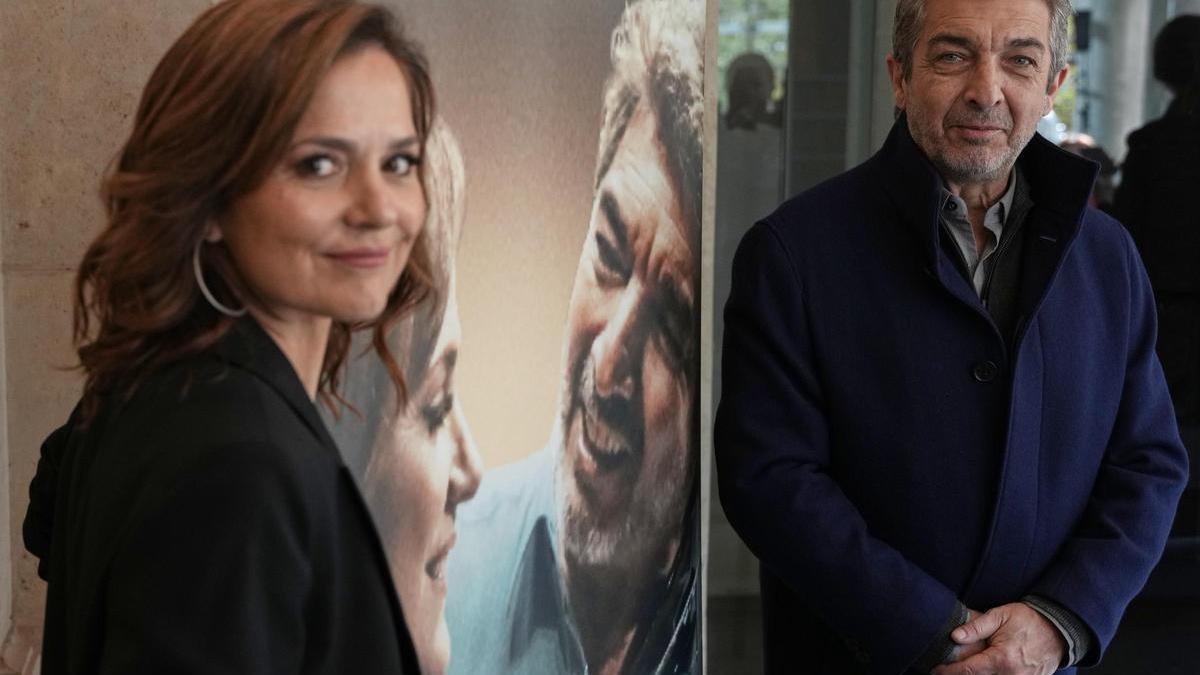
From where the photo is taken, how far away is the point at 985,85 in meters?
2.40

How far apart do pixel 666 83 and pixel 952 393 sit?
749mm

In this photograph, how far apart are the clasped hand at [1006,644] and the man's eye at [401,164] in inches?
54.4

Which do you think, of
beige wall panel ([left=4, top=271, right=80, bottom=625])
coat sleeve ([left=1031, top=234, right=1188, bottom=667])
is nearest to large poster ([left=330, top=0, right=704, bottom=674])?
beige wall panel ([left=4, top=271, right=80, bottom=625])

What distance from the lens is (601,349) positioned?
2.59m

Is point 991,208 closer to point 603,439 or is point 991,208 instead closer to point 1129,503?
point 1129,503

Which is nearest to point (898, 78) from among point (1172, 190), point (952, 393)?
point (952, 393)

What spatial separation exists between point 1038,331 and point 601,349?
75cm

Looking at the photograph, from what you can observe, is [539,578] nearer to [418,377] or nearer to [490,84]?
[418,377]

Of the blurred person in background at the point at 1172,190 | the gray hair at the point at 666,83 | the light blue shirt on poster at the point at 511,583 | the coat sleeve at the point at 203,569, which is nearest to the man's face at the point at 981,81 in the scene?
the gray hair at the point at 666,83

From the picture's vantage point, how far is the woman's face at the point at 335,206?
1.24m

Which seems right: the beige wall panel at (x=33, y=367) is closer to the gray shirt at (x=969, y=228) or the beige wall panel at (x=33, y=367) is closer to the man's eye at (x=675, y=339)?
the man's eye at (x=675, y=339)

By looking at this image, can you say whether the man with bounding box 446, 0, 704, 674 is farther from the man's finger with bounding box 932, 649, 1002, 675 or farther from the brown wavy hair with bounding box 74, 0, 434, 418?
the brown wavy hair with bounding box 74, 0, 434, 418

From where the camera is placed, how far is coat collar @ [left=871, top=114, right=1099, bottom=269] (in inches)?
95.0

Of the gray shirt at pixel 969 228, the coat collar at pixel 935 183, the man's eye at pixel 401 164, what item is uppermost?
the man's eye at pixel 401 164
